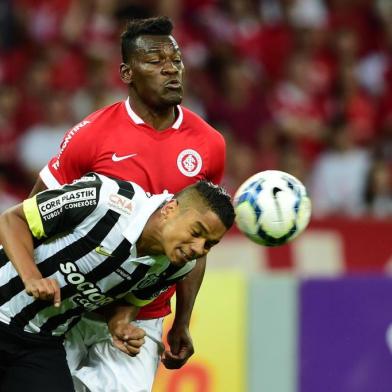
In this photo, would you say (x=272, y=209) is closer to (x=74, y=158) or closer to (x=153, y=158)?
(x=153, y=158)

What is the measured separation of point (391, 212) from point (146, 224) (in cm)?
497

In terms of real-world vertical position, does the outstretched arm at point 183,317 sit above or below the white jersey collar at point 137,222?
below

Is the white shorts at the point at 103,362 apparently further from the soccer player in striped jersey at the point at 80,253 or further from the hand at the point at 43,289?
the hand at the point at 43,289

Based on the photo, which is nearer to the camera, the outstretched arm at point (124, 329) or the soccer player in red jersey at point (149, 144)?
the outstretched arm at point (124, 329)

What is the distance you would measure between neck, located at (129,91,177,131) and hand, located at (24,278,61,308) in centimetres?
105

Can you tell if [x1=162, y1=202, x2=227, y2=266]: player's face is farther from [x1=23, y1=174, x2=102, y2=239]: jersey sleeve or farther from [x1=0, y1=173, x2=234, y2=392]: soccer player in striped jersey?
[x1=23, y1=174, x2=102, y2=239]: jersey sleeve

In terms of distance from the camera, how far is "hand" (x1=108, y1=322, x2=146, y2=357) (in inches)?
185

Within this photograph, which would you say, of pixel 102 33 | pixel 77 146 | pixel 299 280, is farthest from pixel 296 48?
pixel 77 146

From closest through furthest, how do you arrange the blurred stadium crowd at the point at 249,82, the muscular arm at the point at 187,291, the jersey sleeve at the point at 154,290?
the jersey sleeve at the point at 154,290, the muscular arm at the point at 187,291, the blurred stadium crowd at the point at 249,82

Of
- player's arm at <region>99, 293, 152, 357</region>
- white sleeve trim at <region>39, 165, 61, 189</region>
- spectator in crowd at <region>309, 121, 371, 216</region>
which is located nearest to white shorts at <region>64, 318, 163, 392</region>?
player's arm at <region>99, 293, 152, 357</region>

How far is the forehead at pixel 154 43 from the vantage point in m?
4.96

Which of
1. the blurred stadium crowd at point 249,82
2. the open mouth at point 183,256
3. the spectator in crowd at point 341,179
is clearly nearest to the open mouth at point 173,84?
the open mouth at point 183,256

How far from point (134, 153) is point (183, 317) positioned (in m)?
0.75

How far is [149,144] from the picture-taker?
499 centimetres
